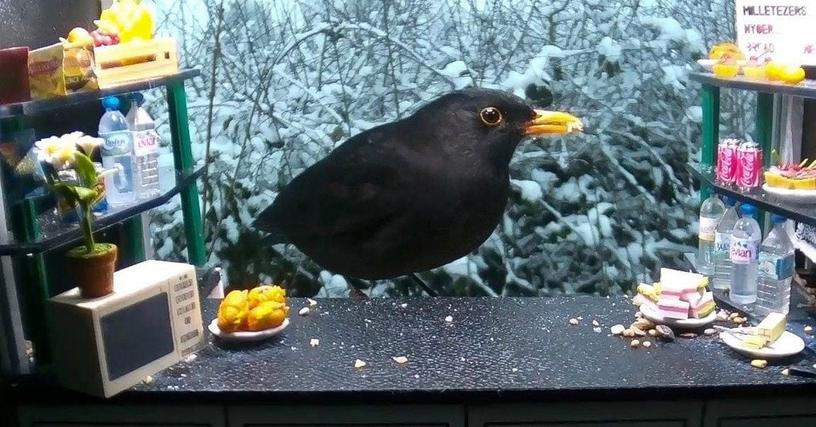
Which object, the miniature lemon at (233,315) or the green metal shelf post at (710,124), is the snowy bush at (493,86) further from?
the miniature lemon at (233,315)

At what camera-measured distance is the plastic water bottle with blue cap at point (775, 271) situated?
6.82 ft

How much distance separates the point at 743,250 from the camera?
2.15 m

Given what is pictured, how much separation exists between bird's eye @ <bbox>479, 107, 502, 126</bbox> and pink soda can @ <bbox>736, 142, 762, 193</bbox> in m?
0.67

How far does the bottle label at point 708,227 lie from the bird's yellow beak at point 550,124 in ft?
1.67

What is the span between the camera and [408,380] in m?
1.84

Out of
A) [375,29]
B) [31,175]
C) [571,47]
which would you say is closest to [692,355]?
[571,47]

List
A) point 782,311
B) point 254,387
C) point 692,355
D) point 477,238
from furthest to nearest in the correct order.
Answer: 1. point 477,238
2. point 782,311
3. point 692,355
4. point 254,387

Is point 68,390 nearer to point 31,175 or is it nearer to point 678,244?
point 31,175

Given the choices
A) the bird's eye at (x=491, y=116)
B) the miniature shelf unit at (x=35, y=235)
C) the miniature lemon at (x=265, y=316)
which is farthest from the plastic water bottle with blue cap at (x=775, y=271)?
the miniature shelf unit at (x=35, y=235)

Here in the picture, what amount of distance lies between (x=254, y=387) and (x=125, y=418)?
1.04 ft

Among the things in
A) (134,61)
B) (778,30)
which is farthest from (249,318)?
(778,30)

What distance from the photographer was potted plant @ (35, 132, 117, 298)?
1.77 meters

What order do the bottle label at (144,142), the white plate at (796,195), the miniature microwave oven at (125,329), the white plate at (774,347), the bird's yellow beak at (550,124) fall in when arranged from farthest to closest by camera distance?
the bird's yellow beak at (550,124) → the bottle label at (144,142) → the white plate at (796,195) → the white plate at (774,347) → the miniature microwave oven at (125,329)

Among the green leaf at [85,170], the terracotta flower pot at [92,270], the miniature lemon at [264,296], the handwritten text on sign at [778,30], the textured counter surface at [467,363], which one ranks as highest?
the handwritten text on sign at [778,30]
